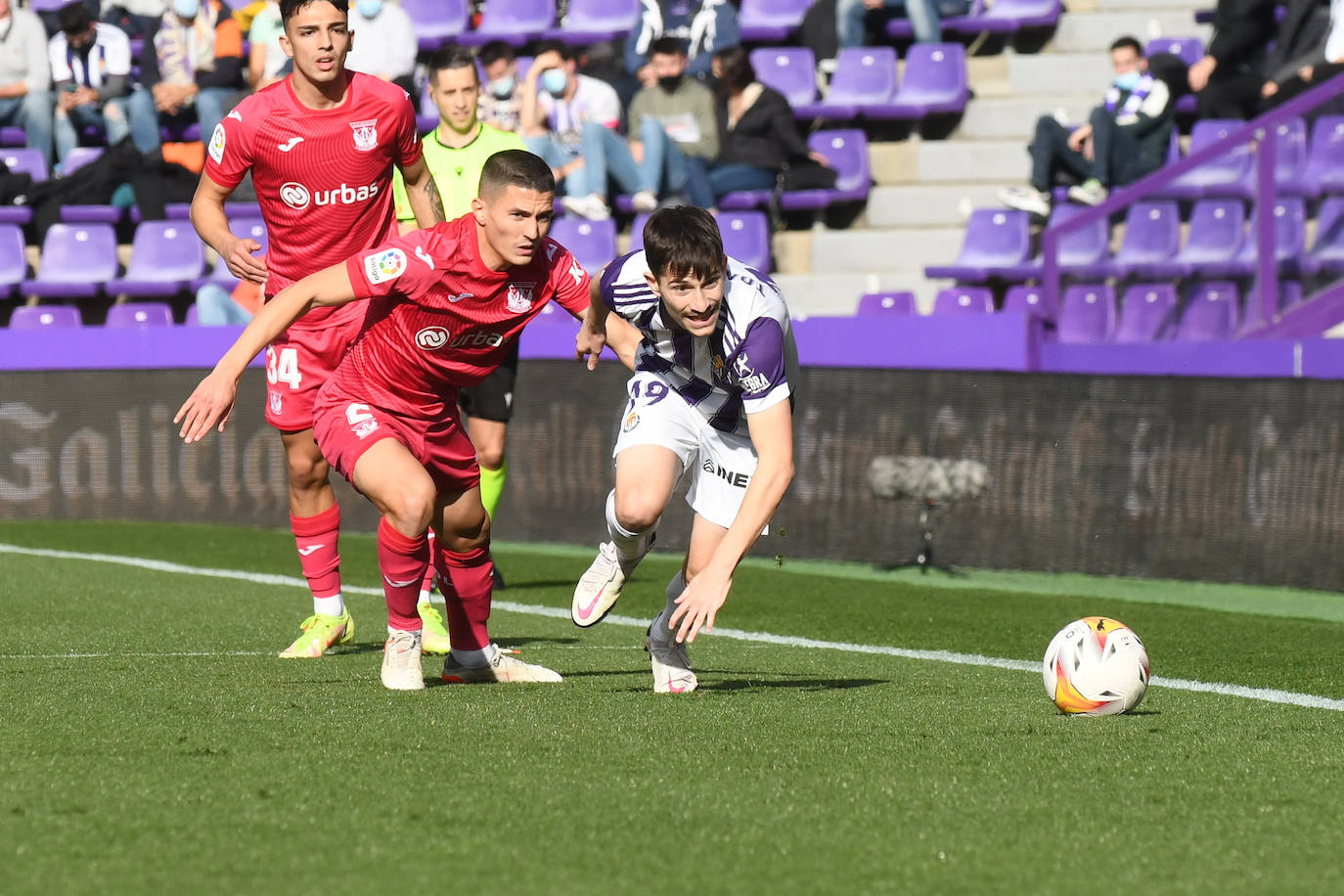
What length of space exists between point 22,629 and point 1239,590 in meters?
6.10

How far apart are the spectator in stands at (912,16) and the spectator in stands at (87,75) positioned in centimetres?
636

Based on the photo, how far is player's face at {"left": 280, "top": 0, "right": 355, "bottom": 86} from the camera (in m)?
6.49

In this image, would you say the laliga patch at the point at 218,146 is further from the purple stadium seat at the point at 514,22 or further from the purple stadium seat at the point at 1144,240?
the purple stadium seat at the point at 514,22

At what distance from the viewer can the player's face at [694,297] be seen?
16.9ft

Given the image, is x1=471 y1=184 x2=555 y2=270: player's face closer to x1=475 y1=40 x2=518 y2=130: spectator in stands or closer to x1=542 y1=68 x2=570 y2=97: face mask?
x1=475 y1=40 x2=518 y2=130: spectator in stands

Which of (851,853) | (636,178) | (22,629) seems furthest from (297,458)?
(636,178)

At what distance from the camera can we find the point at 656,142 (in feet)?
48.4

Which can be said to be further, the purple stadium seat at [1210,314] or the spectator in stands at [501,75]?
the spectator in stands at [501,75]

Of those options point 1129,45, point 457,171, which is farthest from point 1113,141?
point 457,171

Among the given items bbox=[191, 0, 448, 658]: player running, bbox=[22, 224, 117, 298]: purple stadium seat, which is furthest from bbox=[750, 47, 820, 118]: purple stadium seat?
bbox=[191, 0, 448, 658]: player running

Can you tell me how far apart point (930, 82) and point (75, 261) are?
24.5 ft

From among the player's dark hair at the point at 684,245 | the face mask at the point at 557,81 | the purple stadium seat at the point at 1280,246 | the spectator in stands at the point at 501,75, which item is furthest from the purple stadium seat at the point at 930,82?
the player's dark hair at the point at 684,245

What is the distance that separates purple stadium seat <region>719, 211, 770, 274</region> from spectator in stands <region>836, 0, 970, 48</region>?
2.69 meters

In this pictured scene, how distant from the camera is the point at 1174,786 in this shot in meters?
4.27
